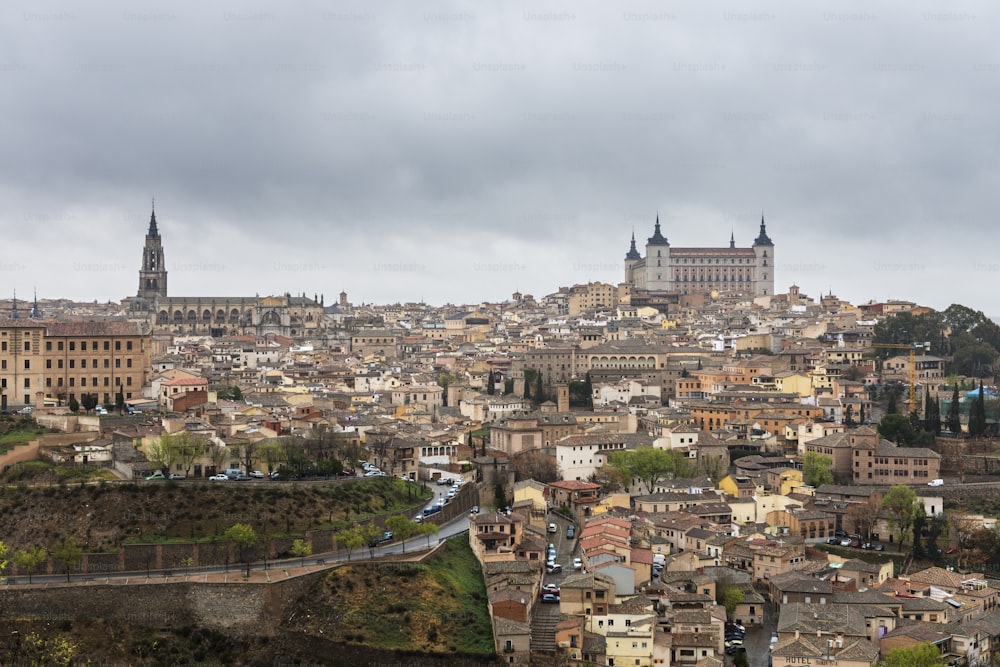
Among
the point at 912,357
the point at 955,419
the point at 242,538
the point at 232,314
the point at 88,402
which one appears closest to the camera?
the point at 242,538

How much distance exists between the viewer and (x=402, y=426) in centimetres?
5269

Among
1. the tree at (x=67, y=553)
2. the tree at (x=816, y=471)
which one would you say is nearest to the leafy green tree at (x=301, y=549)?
the tree at (x=67, y=553)

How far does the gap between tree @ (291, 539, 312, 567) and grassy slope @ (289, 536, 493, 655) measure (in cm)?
158

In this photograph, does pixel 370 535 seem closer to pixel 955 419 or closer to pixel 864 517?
pixel 864 517

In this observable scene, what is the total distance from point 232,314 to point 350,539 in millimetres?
83208

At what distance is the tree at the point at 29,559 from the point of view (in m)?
32.3

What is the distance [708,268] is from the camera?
13400 centimetres

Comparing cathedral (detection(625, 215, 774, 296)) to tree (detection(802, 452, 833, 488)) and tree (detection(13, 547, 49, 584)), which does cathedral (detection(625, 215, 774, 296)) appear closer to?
tree (detection(802, 452, 833, 488))

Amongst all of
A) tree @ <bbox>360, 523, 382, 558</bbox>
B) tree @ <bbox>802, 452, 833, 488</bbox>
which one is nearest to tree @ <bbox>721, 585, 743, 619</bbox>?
tree @ <bbox>360, 523, 382, 558</bbox>

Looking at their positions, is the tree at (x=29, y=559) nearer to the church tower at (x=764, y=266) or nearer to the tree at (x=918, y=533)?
the tree at (x=918, y=533)

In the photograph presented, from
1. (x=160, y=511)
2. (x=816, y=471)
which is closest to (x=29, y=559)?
(x=160, y=511)

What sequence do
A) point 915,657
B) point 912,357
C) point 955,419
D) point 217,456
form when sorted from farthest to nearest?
point 912,357
point 955,419
point 217,456
point 915,657

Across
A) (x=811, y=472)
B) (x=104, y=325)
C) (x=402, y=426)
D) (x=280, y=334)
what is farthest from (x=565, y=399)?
(x=280, y=334)

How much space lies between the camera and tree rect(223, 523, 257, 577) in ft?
112
